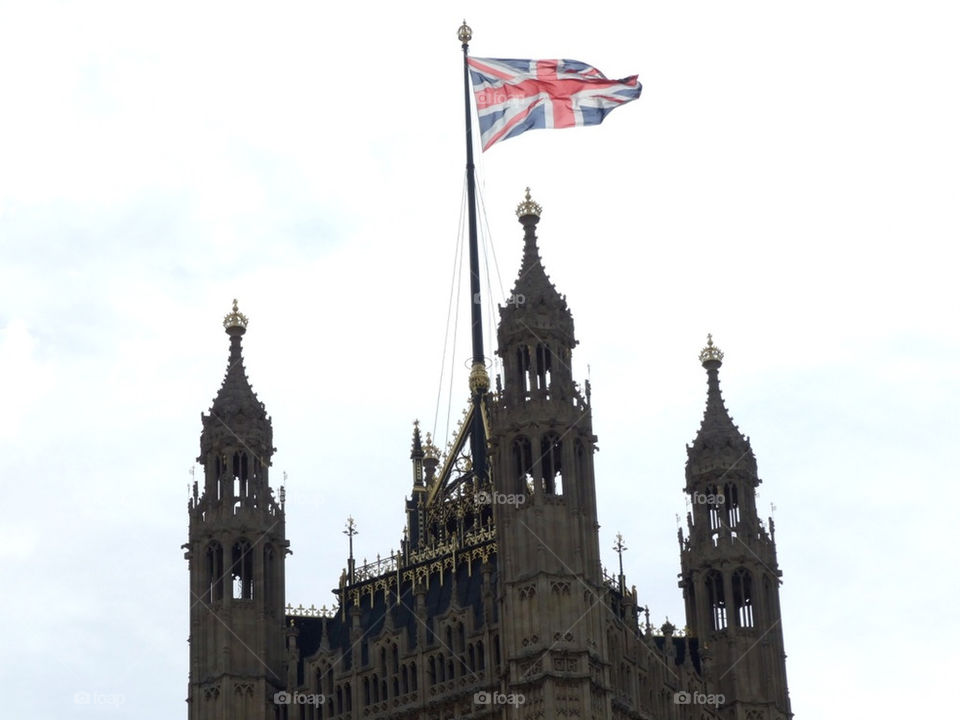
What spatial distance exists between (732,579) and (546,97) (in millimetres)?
21436

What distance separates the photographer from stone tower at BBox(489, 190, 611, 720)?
9431cm

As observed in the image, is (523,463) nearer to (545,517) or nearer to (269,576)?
(545,517)

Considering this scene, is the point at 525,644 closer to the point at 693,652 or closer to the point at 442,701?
the point at 442,701

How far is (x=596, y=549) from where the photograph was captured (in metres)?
97.7

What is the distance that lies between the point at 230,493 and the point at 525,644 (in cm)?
1642

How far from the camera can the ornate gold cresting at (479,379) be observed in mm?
108500

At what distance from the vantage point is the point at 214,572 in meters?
104

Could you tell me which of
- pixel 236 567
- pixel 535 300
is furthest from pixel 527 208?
pixel 236 567

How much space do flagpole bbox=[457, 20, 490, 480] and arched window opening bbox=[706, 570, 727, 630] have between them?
35.8ft

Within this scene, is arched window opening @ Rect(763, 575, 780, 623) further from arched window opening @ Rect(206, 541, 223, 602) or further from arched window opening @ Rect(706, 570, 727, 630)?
arched window opening @ Rect(206, 541, 223, 602)

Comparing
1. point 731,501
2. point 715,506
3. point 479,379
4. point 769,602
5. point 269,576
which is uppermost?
point 479,379

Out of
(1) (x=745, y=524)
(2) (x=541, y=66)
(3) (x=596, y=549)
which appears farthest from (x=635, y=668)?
(2) (x=541, y=66)

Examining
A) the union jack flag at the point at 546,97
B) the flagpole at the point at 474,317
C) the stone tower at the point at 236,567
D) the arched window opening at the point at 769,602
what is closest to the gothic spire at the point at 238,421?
the stone tower at the point at 236,567

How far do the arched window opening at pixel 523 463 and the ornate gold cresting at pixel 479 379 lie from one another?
9034mm
